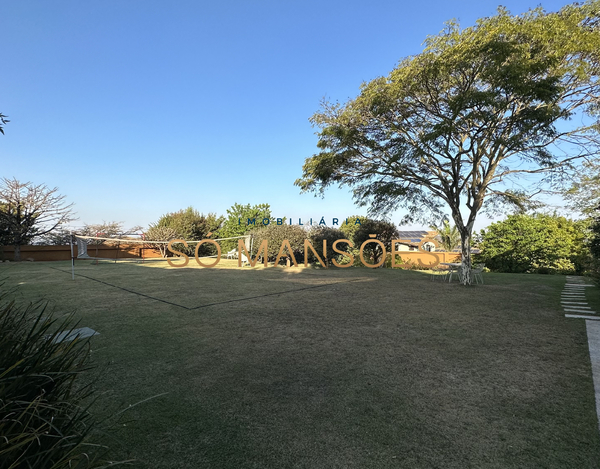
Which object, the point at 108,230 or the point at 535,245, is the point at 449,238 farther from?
the point at 108,230

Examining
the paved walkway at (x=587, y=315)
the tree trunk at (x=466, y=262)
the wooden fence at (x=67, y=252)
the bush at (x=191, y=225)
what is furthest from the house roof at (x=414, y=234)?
the wooden fence at (x=67, y=252)

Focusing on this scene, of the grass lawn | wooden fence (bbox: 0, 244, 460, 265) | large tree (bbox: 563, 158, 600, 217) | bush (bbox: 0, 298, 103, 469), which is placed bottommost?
the grass lawn

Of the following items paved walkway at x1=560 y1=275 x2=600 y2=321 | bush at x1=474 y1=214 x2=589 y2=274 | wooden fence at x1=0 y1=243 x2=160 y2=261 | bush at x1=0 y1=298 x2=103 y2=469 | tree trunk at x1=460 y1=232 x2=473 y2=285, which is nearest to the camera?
bush at x1=0 y1=298 x2=103 y2=469

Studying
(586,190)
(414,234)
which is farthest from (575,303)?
(414,234)

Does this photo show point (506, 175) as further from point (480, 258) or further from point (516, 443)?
point (516, 443)

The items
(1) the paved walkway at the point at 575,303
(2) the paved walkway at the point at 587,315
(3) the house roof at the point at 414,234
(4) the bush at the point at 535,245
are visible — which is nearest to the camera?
(2) the paved walkway at the point at 587,315

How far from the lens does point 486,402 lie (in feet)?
8.79

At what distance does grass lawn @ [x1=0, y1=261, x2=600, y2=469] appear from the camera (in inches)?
80.3

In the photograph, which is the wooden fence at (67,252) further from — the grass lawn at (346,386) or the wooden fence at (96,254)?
the grass lawn at (346,386)

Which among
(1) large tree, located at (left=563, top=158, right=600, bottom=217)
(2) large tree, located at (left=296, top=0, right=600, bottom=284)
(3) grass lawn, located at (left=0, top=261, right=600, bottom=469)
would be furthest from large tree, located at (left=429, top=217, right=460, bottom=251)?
(3) grass lawn, located at (left=0, top=261, right=600, bottom=469)

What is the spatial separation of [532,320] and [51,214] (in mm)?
25829

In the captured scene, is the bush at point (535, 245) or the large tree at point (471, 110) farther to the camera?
the bush at point (535, 245)

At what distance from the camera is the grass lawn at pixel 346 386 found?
2.04 m

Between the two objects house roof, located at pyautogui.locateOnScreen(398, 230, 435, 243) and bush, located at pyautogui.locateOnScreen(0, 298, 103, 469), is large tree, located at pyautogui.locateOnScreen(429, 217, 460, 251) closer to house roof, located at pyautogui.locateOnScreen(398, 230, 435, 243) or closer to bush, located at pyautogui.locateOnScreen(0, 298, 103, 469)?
house roof, located at pyautogui.locateOnScreen(398, 230, 435, 243)
